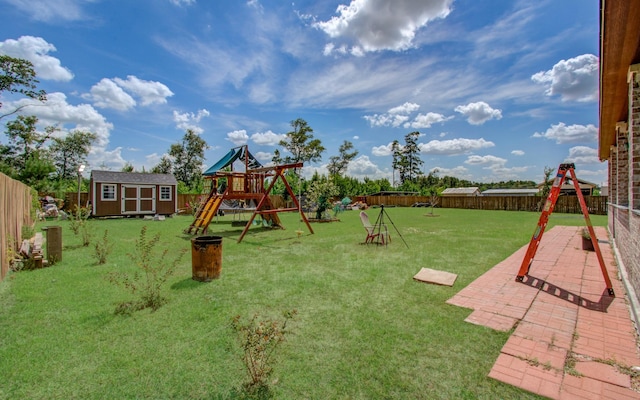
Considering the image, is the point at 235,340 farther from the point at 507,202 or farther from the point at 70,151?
the point at 70,151

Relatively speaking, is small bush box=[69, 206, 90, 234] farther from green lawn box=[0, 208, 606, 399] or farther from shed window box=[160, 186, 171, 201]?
shed window box=[160, 186, 171, 201]

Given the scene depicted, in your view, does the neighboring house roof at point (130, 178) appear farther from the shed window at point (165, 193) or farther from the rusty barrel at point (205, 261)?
the rusty barrel at point (205, 261)

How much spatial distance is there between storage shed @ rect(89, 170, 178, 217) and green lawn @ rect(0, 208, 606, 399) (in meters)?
14.1

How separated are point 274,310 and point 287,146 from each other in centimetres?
3425

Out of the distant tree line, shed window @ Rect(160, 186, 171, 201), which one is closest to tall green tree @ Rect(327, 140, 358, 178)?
the distant tree line

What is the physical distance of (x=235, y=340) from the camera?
2826 mm

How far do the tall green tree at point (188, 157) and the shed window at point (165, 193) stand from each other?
16702 mm

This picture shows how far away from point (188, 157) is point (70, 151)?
11.9m

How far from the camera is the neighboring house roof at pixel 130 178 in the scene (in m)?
17.2

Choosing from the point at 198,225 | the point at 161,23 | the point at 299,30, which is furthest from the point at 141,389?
the point at 299,30

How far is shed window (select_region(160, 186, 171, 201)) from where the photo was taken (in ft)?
63.1

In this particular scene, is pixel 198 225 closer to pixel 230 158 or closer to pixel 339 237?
pixel 230 158

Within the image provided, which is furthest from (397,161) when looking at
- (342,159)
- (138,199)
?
(138,199)

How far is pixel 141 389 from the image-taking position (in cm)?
211
